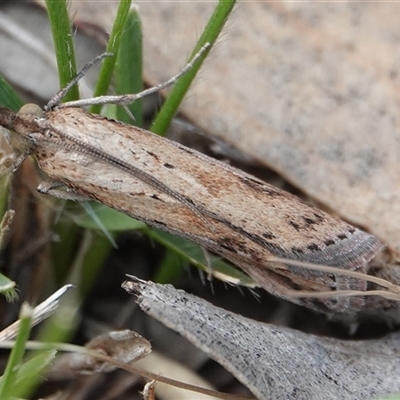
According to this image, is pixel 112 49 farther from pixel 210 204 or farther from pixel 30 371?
pixel 30 371

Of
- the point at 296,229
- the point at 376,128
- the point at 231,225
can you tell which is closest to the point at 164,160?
the point at 231,225

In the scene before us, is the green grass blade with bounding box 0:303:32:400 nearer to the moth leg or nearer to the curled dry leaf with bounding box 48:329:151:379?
the curled dry leaf with bounding box 48:329:151:379

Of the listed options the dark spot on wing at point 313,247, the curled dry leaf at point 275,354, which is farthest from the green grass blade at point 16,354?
the dark spot on wing at point 313,247

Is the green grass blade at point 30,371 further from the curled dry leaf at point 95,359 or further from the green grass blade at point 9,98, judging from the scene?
the green grass blade at point 9,98

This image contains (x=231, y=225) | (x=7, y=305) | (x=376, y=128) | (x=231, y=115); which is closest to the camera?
(x=231, y=225)

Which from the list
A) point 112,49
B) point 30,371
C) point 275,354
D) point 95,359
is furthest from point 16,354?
point 112,49

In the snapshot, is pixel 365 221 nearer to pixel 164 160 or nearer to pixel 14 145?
pixel 164 160
